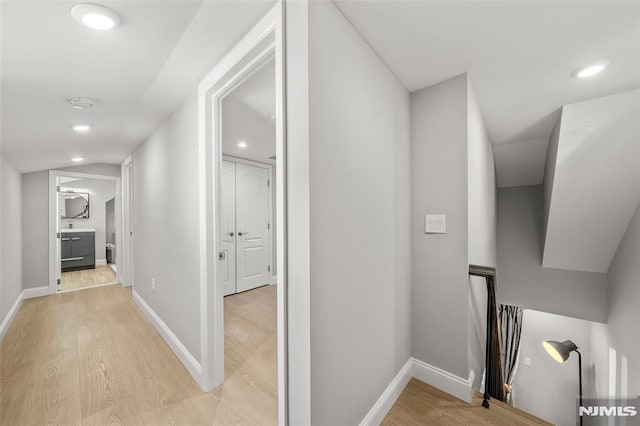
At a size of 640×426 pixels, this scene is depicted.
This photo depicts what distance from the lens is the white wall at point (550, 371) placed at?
4.26 m

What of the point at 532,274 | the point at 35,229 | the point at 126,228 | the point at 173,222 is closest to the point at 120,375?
the point at 173,222

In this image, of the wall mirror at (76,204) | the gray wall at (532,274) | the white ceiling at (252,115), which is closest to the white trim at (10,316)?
the white ceiling at (252,115)

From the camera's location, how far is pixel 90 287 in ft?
15.3

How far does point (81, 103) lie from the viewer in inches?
75.2

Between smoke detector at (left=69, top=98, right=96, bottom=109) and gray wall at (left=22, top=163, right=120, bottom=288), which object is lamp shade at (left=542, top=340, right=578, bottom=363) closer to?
smoke detector at (left=69, top=98, right=96, bottom=109)

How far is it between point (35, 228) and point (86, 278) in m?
1.76

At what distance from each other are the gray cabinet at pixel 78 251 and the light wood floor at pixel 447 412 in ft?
25.3

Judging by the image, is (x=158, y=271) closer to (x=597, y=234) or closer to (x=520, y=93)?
(x=520, y=93)

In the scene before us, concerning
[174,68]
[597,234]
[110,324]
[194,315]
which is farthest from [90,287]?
[597,234]

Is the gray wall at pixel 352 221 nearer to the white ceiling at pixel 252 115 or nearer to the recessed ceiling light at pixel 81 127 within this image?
the white ceiling at pixel 252 115

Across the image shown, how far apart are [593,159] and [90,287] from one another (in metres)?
7.35

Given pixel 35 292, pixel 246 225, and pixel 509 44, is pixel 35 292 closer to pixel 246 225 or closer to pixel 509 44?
pixel 246 225

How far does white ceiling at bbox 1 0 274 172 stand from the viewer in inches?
46.2

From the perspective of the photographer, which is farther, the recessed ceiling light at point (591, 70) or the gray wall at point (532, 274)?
the gray wall at point (532, 274)
